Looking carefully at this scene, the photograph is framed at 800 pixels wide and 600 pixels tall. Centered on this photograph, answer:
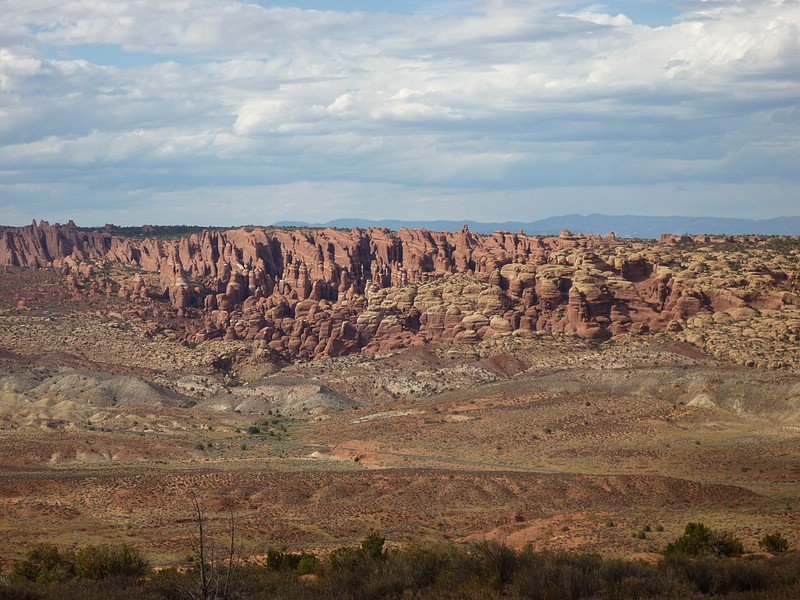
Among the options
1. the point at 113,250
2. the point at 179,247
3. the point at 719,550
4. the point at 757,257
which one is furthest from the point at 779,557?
the point at 113,250

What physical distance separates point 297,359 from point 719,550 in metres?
84.5

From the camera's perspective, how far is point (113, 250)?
16150 centimetres

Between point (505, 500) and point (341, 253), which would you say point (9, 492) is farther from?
point (341, 253)

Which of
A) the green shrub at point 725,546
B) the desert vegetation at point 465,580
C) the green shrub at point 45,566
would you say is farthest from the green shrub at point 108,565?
the green shrub at point 725,546

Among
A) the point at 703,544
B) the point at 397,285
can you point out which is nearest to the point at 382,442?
the point at 703,544

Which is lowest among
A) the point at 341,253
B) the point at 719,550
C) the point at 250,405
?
the point at 250,405

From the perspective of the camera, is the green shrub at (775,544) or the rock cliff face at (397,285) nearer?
the green shrub at (775,544)

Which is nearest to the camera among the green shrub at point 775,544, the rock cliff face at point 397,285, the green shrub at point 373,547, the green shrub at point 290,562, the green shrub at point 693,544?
the green shrub at point 373,547

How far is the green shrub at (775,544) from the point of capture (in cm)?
3691

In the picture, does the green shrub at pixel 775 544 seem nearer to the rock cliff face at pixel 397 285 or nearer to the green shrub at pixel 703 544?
the green shrub at pixel 703 544

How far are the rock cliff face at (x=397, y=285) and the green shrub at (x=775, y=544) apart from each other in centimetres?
6513

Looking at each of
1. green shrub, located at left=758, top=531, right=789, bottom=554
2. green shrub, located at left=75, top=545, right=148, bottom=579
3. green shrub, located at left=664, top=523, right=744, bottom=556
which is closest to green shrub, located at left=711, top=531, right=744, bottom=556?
green shrub, located at left=664, top=523, right=744, bottom=556

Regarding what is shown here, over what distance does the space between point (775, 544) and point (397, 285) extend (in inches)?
3550

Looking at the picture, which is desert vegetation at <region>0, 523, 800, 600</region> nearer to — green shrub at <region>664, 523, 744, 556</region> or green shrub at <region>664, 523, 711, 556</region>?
green shrub at <region>664, 523, 711, 556</region>
